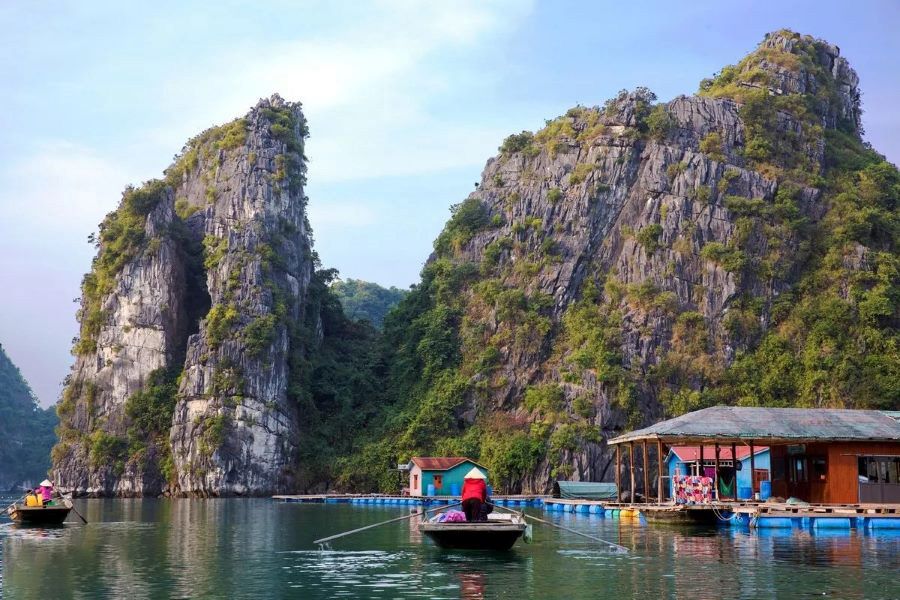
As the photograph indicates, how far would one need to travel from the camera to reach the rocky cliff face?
86.5 m

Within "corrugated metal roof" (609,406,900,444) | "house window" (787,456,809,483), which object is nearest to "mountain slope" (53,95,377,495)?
"corrugated metal roof" (609,406,900,444)

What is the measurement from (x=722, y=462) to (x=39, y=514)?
34494mm

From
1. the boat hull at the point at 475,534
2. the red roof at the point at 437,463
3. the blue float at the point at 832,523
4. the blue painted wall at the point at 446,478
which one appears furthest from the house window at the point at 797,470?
the red roof at the point at 437,463

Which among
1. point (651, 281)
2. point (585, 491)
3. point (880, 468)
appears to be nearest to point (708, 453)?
point (585, 491)

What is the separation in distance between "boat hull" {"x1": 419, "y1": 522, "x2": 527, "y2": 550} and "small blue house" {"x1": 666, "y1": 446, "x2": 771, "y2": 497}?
2254 cm

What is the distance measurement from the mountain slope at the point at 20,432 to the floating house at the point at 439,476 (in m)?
88.5

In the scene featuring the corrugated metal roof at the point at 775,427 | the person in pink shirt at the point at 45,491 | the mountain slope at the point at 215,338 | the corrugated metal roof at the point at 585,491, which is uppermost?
the mountain slope at the point at 215,338

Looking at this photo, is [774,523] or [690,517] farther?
[690,517]

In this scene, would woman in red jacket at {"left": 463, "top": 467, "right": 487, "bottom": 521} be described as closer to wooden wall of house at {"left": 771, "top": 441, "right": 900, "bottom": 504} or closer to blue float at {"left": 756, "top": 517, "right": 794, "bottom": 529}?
blue float at {"left": 756, "top": 517, "right": 794, "bottom": 529}

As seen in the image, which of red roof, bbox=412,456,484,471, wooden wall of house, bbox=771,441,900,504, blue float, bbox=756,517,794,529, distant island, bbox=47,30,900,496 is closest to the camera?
blue float, bbox=756,517,794,529

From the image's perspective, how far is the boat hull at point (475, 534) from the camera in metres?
29.8

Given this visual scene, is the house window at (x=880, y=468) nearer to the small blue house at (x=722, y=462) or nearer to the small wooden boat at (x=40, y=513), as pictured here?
the small blue house at (x=722, y=462)

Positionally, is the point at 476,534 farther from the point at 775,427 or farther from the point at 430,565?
the point at 775,427

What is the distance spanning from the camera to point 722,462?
53000 mm
